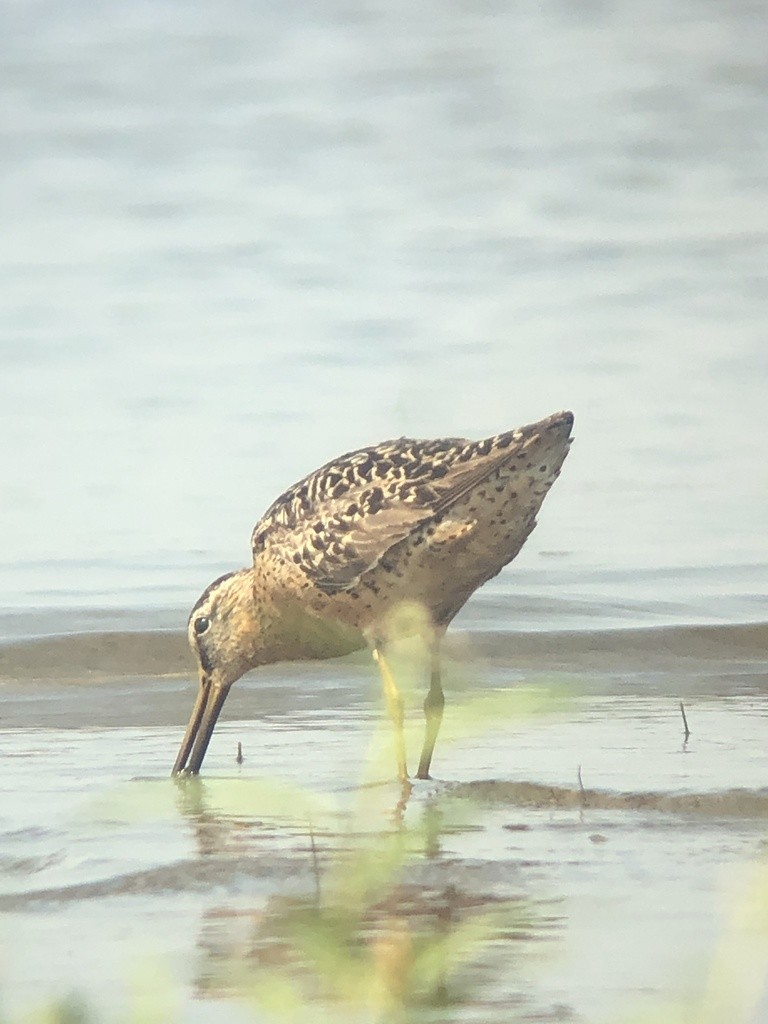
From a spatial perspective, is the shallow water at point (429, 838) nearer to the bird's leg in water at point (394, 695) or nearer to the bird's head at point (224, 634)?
the bird's leg in water at point (394, 695)

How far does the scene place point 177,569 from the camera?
8.57 meters

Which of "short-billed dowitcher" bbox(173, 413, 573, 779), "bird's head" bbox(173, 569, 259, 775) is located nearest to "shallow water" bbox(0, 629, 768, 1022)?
"bird's head" bbox(173, 569, 259, 775)

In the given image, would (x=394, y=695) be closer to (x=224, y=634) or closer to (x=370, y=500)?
(x=370, y=500)

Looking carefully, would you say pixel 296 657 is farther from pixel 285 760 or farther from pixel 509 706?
pixel 509 706

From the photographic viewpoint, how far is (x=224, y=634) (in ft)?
17.9

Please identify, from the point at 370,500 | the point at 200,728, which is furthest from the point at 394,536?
the point at 200,728

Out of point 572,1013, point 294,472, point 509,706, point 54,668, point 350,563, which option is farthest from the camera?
point 294,472

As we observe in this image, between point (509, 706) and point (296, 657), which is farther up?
point (509, 706)

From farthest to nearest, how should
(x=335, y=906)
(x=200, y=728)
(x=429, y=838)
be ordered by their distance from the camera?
(x=200, y=728) < (x=429, y=838) < (x=335, y=906)

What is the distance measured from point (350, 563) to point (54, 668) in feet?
10.6

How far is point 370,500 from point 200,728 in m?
0.94

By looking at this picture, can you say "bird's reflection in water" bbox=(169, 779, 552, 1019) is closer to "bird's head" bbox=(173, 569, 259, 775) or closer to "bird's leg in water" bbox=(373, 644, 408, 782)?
"bird's leg in water" bbox=(373, 644, 408, 782)

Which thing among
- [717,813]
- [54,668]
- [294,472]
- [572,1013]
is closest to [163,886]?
[572,1013]

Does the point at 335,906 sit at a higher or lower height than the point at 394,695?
higher
